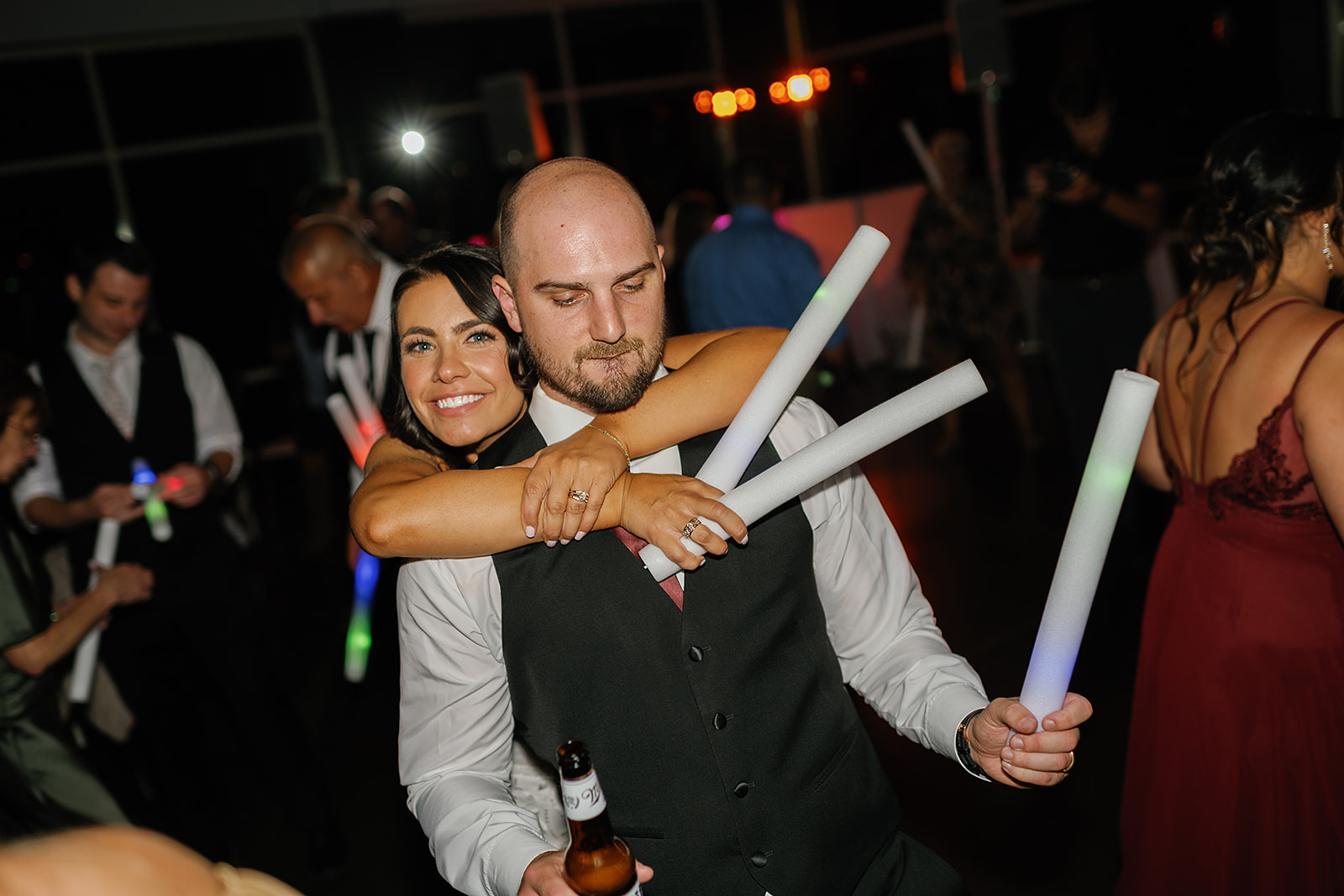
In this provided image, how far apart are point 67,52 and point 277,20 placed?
1.54 m

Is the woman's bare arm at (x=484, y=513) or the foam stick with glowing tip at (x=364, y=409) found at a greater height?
the foam stick with glowing tip at (x=364, y=409)

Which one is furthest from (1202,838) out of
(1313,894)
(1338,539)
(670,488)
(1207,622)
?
(670,488)

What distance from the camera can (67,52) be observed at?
7180mm

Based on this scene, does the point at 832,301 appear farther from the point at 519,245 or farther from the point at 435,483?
the point at 435,483

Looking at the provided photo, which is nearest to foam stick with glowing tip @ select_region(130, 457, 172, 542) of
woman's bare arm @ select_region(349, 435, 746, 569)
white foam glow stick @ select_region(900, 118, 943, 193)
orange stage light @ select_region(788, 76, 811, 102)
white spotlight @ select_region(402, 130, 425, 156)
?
woman's bare arm @ select_region(349, 435, 746, 569)

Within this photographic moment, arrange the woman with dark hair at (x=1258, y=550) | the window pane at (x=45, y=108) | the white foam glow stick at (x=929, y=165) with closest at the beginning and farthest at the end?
the woman with dark hair at (x=1258, y=550), the white foam glow stick at (x=929, y=165), the window pane at (x=45, y=108)

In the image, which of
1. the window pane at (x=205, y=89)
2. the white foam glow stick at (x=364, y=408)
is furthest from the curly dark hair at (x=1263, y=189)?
the window pane at (x=205, y=89)

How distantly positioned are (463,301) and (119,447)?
2.04 m

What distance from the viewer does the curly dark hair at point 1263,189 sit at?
5.51ft

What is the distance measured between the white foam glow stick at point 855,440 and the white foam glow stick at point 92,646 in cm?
221

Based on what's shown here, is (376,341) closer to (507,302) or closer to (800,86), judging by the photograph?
(507,302)

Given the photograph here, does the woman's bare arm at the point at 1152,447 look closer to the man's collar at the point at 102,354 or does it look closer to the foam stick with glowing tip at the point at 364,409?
the foam stick with glowing tip at the point at 364,409

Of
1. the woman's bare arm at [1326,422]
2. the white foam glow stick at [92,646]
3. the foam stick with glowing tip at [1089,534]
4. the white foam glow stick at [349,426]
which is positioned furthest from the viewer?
the white foam glow stick at [92,646]

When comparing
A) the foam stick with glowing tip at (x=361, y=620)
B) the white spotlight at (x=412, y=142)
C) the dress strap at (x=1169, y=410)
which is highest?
Answer: the white spotlight at (x=412, y=142)
